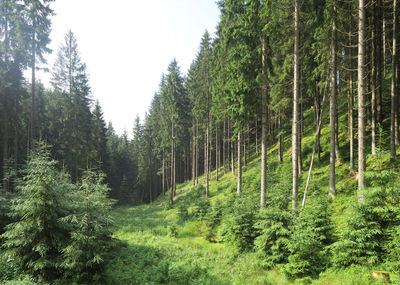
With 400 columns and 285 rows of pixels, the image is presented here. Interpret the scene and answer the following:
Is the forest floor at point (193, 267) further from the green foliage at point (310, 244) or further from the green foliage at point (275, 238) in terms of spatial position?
the green foliage at point (275, 238)

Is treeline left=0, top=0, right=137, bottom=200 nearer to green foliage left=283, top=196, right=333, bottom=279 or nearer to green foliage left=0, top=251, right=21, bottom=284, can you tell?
green foliage left=0, top=251, right=21, bottom=284

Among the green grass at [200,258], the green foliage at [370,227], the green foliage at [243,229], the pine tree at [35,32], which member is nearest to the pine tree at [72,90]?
the pine tree at [35,32]

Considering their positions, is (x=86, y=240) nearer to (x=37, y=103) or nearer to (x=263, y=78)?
(x=263, y=78)

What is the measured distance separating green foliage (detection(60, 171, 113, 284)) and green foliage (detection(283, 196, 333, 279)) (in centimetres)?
715

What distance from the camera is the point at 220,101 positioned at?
64.2 feet

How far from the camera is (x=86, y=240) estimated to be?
8492mm

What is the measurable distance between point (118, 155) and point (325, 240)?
5342 cm

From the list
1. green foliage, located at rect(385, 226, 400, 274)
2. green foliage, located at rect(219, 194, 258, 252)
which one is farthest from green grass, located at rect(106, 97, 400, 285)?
green foliage, located at rect(219, 194, 258, 252)

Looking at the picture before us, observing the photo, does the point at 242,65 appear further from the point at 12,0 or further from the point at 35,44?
the point at 12,0

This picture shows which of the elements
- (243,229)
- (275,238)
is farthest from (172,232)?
(275,238)

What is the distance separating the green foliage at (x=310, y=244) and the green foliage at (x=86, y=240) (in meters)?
7.15

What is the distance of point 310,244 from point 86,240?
8.62 metres

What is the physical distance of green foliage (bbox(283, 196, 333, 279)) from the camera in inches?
282

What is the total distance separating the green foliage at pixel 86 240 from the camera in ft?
26.6
